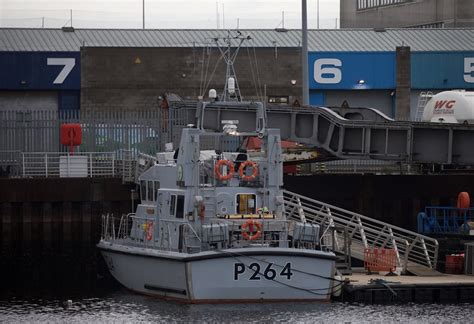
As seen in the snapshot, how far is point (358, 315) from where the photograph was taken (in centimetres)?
3809

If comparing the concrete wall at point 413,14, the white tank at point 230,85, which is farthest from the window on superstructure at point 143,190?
the concrete wall at point 413,14

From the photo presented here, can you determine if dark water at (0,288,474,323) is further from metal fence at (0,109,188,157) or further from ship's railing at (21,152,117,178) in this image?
metal fence at (0,109,188,157)

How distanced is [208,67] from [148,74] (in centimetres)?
313

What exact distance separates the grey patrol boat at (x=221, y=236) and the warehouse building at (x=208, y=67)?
26694mm

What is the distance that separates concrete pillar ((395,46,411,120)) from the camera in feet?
240

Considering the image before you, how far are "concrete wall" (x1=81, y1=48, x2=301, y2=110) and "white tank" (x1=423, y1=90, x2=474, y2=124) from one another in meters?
15.1

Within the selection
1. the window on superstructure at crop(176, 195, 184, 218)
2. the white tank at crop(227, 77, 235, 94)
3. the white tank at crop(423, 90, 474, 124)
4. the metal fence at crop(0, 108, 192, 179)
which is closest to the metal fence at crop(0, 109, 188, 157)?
the metal fence at crop(0, 108, 192, 179)

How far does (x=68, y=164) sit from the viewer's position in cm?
5559

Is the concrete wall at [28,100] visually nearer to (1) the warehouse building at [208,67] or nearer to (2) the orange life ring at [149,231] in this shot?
(1) the warehouse building at [208,67]

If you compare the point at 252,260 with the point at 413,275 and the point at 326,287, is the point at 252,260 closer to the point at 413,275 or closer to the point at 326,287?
the point at 326,287

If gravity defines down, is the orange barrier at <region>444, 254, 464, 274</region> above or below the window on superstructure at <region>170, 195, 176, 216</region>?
below

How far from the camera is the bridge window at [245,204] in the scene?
40625 mm

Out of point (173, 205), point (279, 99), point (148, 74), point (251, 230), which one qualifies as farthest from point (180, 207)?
point (279, 99)

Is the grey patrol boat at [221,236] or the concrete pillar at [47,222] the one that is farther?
the concrete pillar at [47,222]
